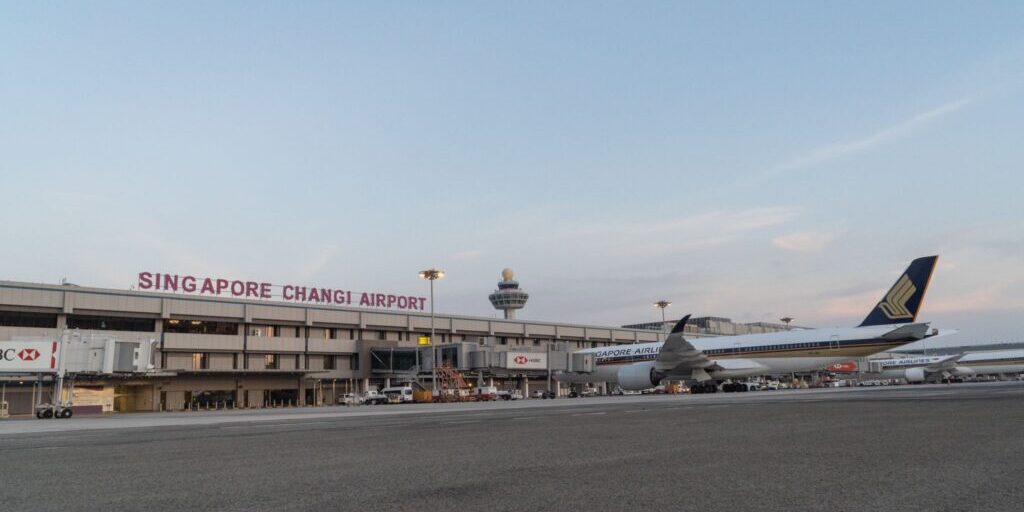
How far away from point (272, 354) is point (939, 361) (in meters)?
79.7

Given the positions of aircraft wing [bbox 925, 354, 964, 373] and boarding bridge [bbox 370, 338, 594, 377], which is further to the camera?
aircraft wing [bbox 925, 354, 964, 373]

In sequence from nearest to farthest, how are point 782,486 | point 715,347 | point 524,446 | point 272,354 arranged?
1. point 782,486
2. point 524,446
3. point 715,347
4. point 272,354

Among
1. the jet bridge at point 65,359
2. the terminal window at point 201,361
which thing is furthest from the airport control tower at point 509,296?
the jet bridge at point 65,359

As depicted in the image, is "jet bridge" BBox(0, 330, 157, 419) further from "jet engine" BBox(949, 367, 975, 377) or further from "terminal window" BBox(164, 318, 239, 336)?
"jet engine" BBox(949, 367, 975, 377)

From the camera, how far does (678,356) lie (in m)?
51.0

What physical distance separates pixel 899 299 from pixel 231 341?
57579 mm

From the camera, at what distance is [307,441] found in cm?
1178

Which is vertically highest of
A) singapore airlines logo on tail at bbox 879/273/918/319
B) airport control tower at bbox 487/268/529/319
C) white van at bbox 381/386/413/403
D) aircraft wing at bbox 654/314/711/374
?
airport control tower at bbox 487/268/529/319

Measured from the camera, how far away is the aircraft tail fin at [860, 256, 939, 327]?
4844 centimetres

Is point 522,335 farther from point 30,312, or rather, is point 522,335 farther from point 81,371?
point 81,371

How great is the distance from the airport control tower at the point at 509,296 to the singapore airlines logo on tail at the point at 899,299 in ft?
316

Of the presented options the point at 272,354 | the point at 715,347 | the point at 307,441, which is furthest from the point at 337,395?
the point at 307,441

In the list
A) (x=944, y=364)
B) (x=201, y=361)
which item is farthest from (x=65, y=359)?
(x=944, y=364)

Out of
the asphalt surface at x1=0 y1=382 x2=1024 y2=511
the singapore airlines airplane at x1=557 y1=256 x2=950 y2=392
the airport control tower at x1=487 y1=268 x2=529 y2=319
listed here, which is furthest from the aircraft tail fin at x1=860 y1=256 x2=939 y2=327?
the airport control tower at x1=487 y1=268 x2=529 y2=319
